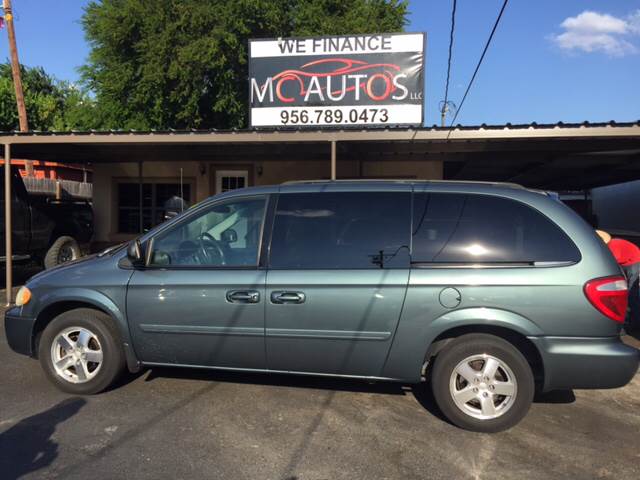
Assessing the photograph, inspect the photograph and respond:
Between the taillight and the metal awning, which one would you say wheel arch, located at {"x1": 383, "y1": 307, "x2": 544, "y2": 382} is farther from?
the metal awning

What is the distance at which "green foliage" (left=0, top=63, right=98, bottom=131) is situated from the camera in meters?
Answer: 18.2

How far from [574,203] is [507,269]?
1341 cm

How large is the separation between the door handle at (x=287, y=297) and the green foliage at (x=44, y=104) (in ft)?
52.4

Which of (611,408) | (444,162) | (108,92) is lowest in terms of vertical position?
(611,408)

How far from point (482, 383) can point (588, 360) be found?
713 millimetres

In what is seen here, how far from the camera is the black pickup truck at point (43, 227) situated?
8875 mm

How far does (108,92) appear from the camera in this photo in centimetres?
1619

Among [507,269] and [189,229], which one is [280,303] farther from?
[507,269]

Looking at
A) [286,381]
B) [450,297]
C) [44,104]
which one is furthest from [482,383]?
[44,104]

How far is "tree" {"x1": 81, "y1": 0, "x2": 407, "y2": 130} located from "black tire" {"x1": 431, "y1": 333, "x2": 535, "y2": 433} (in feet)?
45.6

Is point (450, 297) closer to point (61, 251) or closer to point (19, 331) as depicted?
point (19, 331)

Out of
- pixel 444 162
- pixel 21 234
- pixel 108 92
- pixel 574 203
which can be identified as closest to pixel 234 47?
pixel 108 92

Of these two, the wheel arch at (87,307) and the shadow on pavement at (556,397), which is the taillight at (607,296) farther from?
the wheel arch at (87,307)

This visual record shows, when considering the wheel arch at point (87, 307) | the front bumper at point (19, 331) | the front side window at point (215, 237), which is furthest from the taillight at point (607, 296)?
the front bumper at point (19, 331)
